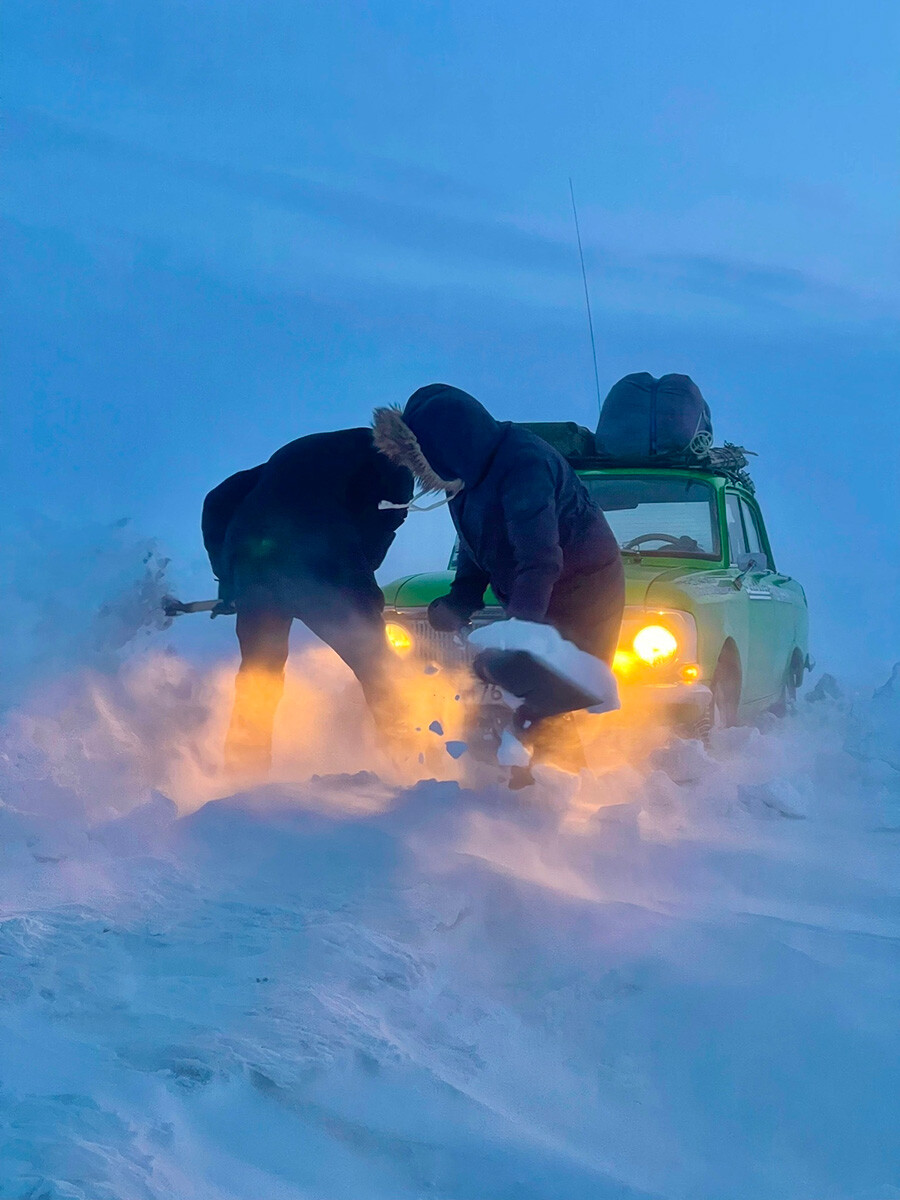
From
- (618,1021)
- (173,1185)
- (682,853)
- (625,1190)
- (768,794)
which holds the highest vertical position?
(768,794)

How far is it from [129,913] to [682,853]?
6.03 ft

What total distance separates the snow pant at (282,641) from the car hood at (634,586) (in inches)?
42.9

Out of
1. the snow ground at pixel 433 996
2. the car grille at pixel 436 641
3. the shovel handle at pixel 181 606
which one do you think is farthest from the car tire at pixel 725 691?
the shovel handle at pixel 181 606

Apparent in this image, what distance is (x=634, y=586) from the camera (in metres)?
5.67

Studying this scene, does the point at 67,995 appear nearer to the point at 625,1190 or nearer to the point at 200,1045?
the point at 200,1045

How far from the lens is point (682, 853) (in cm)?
389

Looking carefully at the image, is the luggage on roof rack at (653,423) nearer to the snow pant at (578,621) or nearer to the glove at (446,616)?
the glove at (446,616)

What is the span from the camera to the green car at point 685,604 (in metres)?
5.54

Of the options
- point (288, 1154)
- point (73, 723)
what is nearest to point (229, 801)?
point (73, 723)

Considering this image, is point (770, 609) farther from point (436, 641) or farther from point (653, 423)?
point (436, 641)

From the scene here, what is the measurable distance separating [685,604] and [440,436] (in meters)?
1.92

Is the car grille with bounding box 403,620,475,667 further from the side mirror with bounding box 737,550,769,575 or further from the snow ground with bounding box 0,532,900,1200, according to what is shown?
the side mirror with bounding box 737,550,769,575

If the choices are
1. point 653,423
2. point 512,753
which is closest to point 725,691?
point 653,423

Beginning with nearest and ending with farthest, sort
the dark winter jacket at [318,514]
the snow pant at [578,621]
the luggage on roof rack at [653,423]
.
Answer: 1. the snow pant at [578,621]
2. the dark winter jacket at [318,514]
3. the luggage on roof rack at [653,423]
